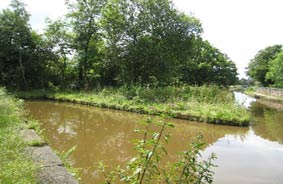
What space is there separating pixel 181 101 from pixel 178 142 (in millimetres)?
5428

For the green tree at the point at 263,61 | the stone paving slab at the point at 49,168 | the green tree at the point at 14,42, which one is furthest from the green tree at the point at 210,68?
the stone paving slab at the point at 49,168

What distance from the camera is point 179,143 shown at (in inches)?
296

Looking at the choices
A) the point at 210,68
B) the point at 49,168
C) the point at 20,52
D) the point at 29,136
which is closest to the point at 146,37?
the point at 20,52

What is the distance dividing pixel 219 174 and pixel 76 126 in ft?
18.8

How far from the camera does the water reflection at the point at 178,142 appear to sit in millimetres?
5448

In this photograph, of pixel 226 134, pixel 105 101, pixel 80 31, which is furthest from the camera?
pixel 80 31

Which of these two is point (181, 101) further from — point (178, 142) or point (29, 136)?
point (29, 136)

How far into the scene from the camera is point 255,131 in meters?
9.55

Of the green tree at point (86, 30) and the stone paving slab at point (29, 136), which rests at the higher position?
the green tree at point (86, 30)

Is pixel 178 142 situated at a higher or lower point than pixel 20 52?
lower

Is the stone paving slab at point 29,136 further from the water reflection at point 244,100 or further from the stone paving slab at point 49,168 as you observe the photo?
the water reflection at point 244,100

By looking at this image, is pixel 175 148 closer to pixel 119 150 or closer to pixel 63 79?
pixel 119 150

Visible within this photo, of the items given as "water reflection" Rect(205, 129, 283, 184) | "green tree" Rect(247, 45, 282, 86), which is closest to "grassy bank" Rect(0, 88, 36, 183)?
"water reflection" Rect(205, 129, 283, 184)

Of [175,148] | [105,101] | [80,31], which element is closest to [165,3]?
[80,31]
